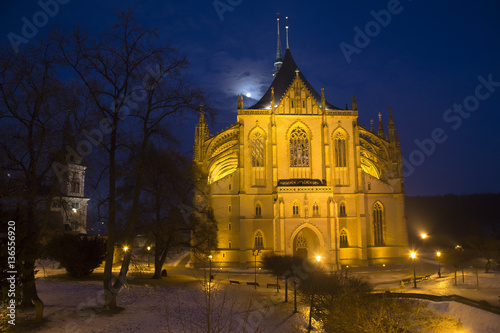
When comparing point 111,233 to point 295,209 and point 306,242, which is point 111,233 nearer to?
point 295,209

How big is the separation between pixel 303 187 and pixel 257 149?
701 centimetres

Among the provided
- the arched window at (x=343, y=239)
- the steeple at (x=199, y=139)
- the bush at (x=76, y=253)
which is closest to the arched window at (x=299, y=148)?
the arched window at (x=343, y=239)

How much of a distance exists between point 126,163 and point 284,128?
29.9m

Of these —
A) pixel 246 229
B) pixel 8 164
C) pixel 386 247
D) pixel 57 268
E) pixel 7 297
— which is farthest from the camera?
pixel 386 247

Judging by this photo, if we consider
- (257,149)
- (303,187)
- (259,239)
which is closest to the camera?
(303,187)

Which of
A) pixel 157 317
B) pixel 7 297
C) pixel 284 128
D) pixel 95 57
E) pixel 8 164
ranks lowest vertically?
pixel 157 317

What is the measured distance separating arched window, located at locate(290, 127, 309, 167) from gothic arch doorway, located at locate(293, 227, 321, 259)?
24.9ft

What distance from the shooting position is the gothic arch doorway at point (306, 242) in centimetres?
4134

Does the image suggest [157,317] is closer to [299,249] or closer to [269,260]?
[269,260]

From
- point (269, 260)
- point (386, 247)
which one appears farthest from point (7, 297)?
point (386, 247)

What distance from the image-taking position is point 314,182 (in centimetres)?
4259

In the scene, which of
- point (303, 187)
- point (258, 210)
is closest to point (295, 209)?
point (303, 187)

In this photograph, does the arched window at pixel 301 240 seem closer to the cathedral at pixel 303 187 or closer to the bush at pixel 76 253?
the cathedral at pixel 303 187

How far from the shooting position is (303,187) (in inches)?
1582
